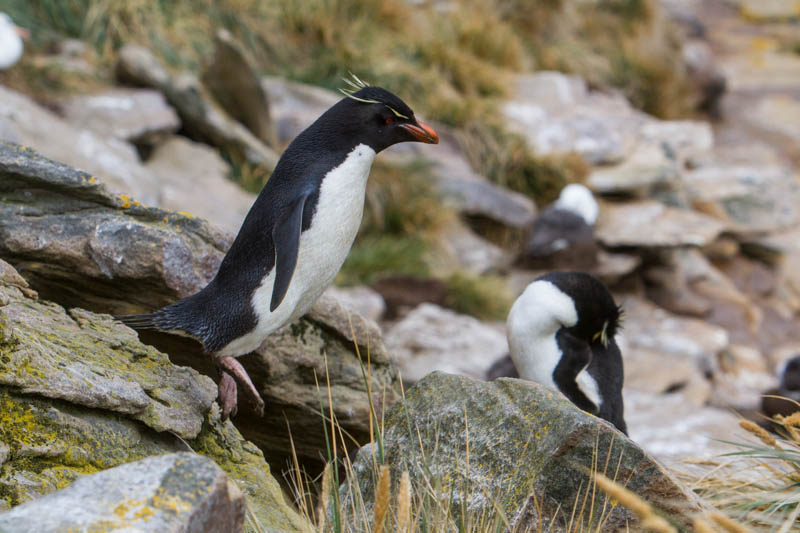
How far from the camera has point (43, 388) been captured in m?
2.20

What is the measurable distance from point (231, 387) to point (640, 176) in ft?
30.4

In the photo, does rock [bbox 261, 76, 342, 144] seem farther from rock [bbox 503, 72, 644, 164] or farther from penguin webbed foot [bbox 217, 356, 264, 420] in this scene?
penguin webbed foot [bbox 217, 356, 264, 420]

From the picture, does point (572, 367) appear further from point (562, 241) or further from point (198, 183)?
point (562, 241)

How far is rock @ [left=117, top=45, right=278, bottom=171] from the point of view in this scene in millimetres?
8266

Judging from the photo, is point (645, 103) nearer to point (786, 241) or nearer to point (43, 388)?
point (786, 241)

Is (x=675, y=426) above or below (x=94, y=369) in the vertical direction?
below

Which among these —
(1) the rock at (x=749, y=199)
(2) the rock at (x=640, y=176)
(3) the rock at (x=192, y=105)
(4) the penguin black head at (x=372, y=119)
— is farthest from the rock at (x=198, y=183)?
(1) the rock at (x=749, y=199)

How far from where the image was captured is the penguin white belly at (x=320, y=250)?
2.70 m

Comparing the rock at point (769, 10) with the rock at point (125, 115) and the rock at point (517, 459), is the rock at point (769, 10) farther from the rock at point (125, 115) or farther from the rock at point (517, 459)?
the rock at point (517, 459)

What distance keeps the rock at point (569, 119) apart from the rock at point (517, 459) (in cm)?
931

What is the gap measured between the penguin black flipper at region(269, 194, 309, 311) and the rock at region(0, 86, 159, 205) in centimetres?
351

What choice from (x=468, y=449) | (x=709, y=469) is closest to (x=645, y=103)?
(x=709, y=469)

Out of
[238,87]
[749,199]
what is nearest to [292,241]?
[238,87]

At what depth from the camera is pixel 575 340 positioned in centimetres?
378
